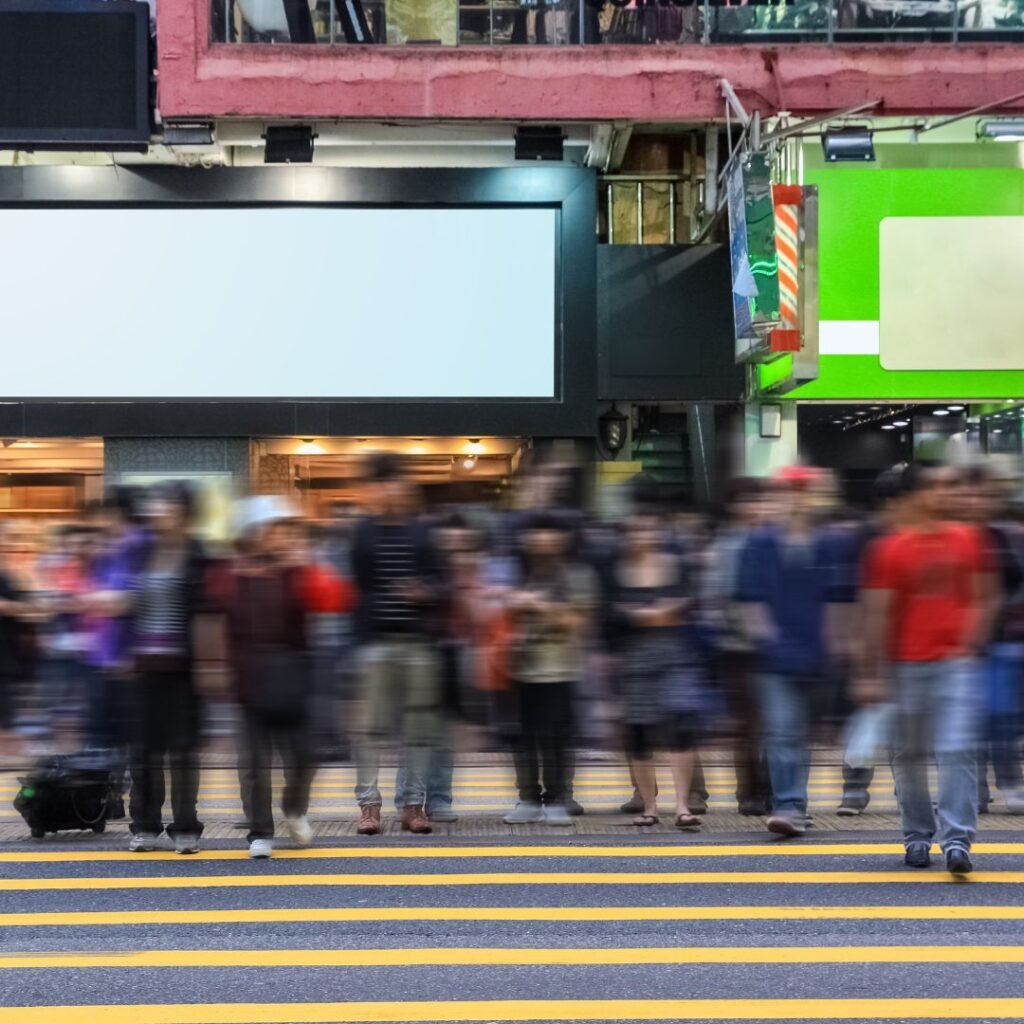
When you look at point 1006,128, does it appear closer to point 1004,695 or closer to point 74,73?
point 1004,695

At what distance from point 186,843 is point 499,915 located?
7.52ft

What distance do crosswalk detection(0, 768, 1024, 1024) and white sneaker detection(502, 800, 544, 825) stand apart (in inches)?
12.8

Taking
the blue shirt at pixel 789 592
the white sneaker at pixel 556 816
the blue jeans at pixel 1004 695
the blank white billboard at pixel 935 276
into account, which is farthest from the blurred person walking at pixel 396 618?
the blank white billboard at pixel 935 276

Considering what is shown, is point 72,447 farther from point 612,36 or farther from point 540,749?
point 540,749

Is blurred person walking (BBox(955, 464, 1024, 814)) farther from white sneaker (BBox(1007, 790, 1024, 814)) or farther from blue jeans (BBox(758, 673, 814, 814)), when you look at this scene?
blue jeans (BBox(758, 673, 814, 814))

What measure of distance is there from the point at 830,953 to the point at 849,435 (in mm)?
12804

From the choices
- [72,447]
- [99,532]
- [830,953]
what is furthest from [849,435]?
[830,953]

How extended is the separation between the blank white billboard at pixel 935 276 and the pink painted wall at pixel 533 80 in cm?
145

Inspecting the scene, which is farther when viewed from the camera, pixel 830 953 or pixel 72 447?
pixel 72 447

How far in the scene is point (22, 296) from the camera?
1777 centimetres

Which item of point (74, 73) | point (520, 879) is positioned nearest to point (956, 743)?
point (520, 879)

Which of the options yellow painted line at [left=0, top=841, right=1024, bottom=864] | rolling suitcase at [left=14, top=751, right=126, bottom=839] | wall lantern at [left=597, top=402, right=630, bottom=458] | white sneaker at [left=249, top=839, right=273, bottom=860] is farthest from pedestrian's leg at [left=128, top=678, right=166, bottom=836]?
wall lantern at [left=597, top=402, right=630, bottom=458]

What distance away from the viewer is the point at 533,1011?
5.23 meters

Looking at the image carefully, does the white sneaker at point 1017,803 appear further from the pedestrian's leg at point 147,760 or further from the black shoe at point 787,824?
the pedestrian's leg at point 147,760
